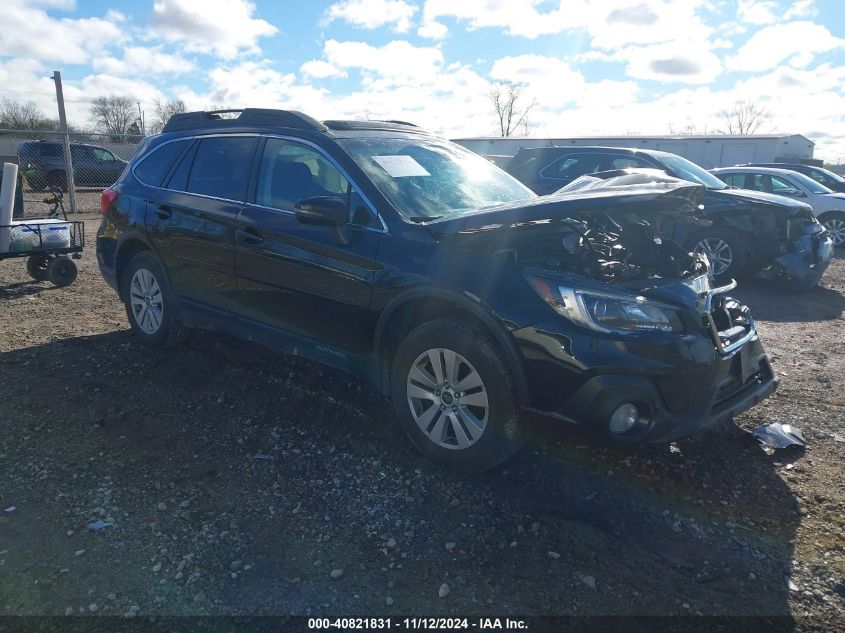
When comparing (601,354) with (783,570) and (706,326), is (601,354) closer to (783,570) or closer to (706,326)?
(706,326)

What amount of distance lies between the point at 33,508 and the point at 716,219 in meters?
8.11

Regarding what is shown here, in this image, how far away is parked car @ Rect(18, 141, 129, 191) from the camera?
65.4ft

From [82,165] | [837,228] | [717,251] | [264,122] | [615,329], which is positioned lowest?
[837,228]

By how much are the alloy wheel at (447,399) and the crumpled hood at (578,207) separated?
67cm

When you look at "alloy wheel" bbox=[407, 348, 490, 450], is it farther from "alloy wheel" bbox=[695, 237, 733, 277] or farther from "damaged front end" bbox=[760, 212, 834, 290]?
"damaged front end" bbox=[760, 212, 834, 290]

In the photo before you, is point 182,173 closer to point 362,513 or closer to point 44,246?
point 362,513

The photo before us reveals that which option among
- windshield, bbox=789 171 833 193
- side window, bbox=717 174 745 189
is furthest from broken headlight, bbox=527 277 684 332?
windshield, bbox=789 171 833 193

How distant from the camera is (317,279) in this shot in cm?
396

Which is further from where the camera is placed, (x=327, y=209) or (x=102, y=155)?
(x=102, y=155)

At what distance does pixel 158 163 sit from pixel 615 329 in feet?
13.2

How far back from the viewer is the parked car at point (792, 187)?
40.5 feet

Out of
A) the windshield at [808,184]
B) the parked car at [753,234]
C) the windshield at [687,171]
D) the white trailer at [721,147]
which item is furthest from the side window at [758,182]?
the white trailer at [721,147]

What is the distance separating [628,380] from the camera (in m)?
3.04

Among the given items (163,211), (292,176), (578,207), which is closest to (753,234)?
(578,207)
